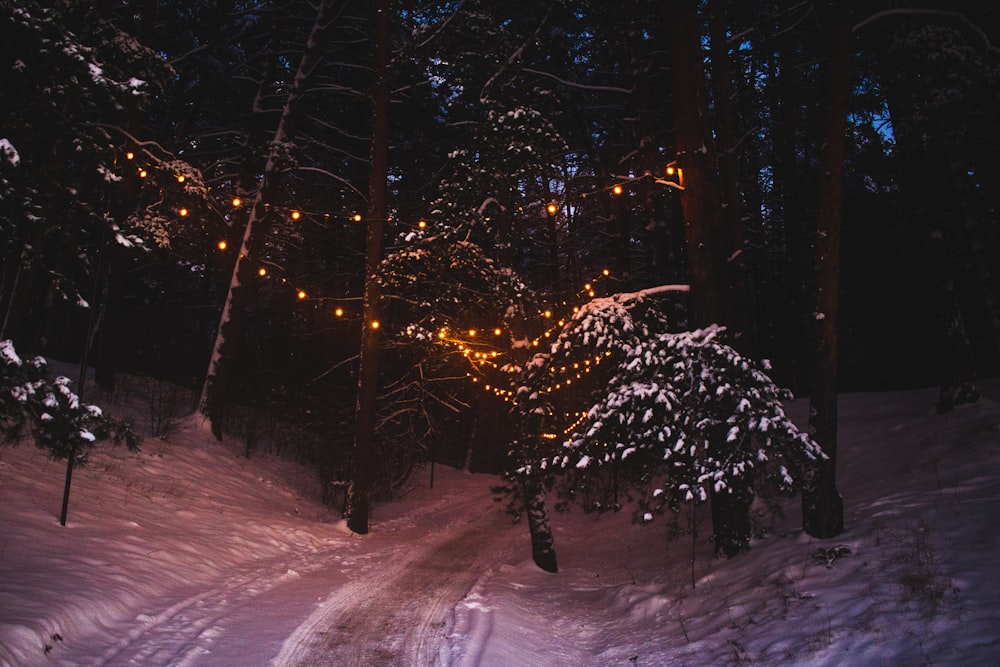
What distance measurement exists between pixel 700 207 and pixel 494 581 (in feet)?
20.5

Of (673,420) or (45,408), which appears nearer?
(45,408)

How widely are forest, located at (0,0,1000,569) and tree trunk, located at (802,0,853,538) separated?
0.03 m

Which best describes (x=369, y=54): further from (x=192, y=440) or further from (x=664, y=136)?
(x=192, y=440)

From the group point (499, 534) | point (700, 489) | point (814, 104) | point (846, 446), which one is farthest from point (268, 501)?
point (814, 104)

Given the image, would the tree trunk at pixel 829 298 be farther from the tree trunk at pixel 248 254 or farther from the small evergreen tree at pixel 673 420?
the tree trunk at pixel 248 254

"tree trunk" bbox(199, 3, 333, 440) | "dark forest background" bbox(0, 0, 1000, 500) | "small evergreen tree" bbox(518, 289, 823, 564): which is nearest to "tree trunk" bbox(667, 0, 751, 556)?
"dark forest background" bbox(0, 0, 1000, 500)

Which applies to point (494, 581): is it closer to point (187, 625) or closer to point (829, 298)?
point (187, 625)

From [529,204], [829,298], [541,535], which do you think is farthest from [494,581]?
[529,204]

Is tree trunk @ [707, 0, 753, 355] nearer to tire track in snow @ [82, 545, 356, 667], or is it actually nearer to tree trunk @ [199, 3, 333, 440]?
tire track in snow @ [82, 545, 356, 667]

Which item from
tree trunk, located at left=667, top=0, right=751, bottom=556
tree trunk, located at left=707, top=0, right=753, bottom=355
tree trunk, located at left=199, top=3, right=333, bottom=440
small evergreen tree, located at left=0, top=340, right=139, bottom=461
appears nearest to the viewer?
small evergreen tree, located at left=0, top=340, right=139, bottom=461

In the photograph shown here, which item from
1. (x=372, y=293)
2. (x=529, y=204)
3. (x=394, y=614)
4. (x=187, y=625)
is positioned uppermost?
(x=529, y=204)

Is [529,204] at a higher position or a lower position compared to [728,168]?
lower

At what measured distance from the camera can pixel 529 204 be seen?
1273 cm

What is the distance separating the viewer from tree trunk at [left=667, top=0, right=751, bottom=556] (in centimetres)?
840
